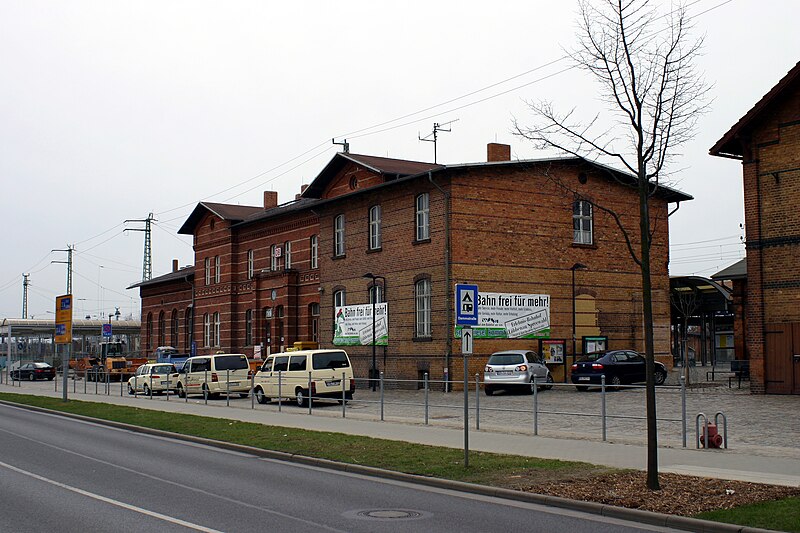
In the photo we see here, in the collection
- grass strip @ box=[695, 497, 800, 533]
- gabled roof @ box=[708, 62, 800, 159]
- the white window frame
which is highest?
gabled roof @ box=[708, 62, 800, 159]

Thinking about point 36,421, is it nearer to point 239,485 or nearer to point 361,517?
point 239,485

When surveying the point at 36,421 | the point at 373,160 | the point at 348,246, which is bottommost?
the point at 36,421

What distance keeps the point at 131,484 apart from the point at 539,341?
2519 cm

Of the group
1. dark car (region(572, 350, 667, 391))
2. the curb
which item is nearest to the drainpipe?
dark car (region(572, 350, 667, 391))

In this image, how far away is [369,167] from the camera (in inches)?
1558

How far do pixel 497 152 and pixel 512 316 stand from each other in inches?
321

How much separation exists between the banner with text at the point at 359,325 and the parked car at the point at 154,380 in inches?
299

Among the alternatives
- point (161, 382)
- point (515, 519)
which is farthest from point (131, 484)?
point (161, 382)

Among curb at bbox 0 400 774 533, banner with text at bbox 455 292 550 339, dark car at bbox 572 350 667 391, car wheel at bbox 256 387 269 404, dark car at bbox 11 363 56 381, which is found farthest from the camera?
dark car at bbox 11 363 56 381

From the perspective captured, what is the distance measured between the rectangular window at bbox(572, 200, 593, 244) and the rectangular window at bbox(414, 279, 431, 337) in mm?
6827

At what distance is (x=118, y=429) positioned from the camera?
76.9 feet

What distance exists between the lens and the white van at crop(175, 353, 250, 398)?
3484 cm

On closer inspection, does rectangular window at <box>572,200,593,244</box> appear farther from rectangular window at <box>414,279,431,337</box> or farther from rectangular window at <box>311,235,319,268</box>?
rectangular window at <box>311,235,319,268</box>

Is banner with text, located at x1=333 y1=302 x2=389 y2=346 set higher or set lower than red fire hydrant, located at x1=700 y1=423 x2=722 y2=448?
higher
